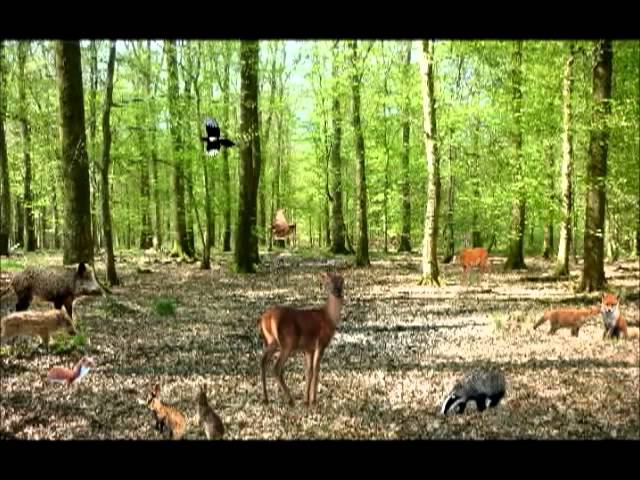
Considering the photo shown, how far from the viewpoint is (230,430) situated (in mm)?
3312

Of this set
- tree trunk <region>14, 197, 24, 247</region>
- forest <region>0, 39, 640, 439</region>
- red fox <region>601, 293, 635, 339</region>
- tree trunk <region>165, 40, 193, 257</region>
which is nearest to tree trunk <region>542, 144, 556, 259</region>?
forest <region>0, 39, 640, 439</region>

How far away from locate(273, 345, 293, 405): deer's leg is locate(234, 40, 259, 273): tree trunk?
4.24 feet

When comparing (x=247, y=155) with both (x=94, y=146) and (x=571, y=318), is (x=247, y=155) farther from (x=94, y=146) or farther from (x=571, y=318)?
(x=571, y=318)

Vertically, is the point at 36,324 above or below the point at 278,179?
below

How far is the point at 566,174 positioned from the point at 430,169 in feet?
3.44

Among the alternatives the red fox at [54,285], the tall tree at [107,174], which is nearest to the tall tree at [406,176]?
the tall tree at [107,174]

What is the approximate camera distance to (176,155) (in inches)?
167

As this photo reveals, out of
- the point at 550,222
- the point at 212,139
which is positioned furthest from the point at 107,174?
the point at 550,222

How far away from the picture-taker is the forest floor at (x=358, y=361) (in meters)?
3.35

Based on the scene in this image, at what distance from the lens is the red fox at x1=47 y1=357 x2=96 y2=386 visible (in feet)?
11.5

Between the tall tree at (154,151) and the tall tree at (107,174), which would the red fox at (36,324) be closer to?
the tall tree at (107,174)

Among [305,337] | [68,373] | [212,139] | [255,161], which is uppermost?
[212,139]
